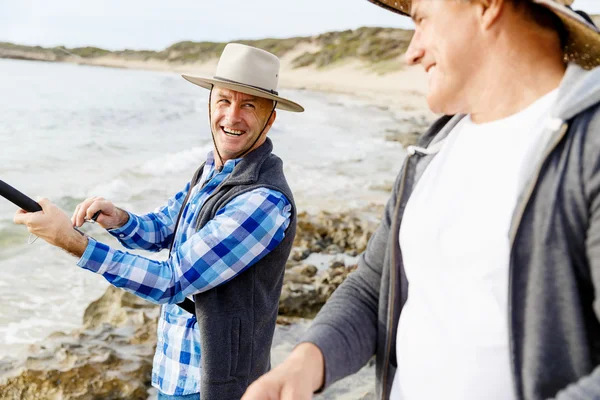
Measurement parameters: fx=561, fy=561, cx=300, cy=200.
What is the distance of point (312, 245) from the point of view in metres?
7.59

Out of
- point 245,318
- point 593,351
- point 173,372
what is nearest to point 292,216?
point 245,318

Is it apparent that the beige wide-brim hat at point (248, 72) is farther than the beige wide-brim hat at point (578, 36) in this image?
Yes

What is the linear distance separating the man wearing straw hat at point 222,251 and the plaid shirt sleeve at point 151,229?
0.06m

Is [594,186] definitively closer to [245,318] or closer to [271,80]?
[245,318]

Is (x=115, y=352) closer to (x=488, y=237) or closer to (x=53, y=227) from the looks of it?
(x=53, y=227)

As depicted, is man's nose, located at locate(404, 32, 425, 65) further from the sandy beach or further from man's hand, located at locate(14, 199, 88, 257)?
the sandy beach

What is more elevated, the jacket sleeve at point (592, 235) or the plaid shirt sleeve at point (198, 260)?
the jacket sleeve at point (592, 235)

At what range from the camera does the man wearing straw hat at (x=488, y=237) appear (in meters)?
1.03

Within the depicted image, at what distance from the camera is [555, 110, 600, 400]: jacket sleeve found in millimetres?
918

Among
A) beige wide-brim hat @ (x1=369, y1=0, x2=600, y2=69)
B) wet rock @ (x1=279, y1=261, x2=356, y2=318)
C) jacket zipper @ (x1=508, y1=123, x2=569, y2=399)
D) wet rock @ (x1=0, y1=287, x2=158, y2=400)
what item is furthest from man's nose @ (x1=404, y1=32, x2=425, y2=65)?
wet rock @ (x1=279, y1=261, x2=356, y2=318)

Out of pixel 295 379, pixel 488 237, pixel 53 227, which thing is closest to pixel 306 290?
pixel 53 227

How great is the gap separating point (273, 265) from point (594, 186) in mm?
1576

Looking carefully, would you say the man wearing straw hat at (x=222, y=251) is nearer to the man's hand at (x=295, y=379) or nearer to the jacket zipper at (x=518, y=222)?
the man's hand at (x=295, y=379)

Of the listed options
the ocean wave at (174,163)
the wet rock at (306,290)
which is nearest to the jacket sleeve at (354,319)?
the wet rock at (306,290)
